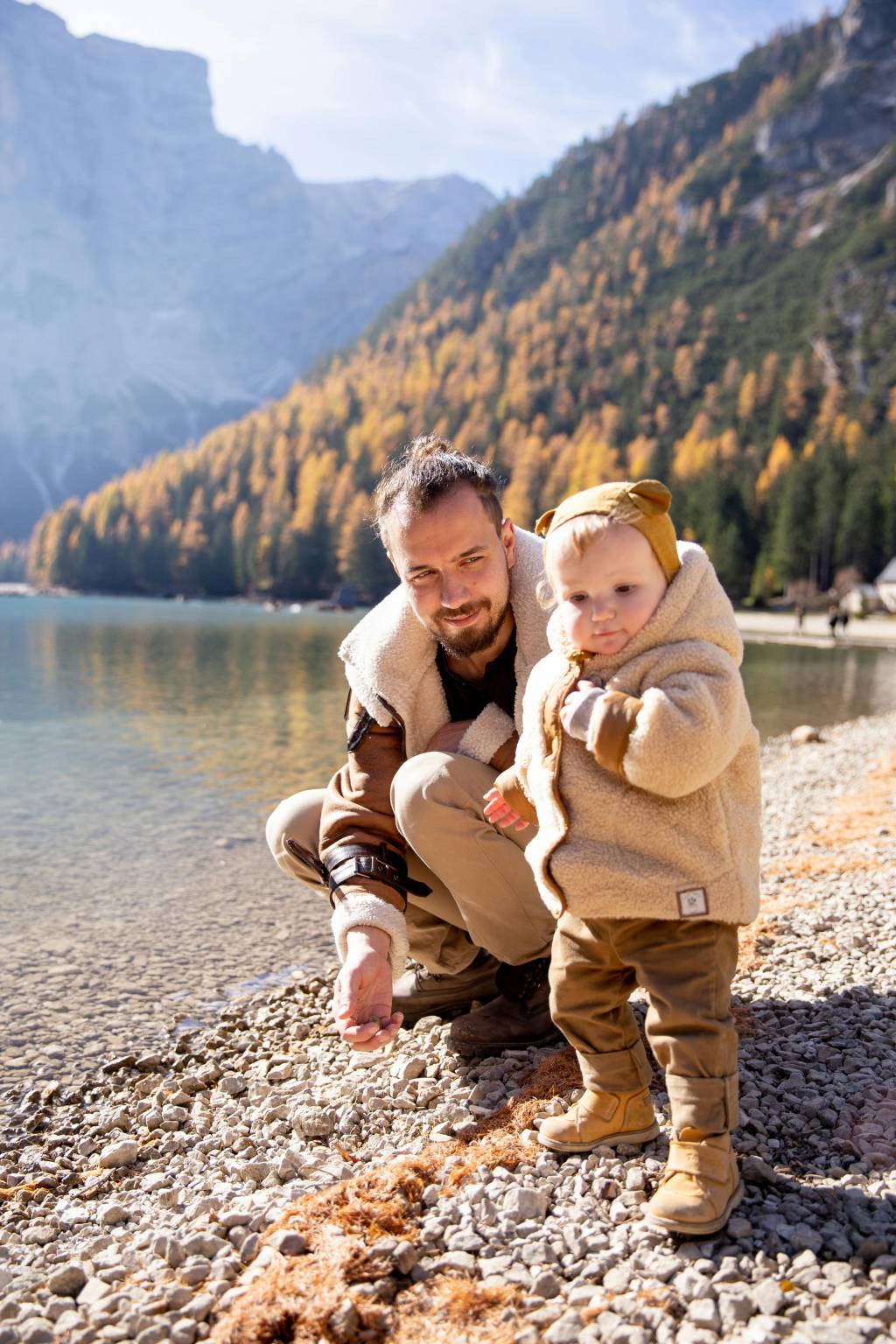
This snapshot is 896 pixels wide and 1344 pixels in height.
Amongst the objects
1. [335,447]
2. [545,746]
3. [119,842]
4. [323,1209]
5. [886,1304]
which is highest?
[335,447]

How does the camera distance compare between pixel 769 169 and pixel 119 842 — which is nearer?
pixel 119 842

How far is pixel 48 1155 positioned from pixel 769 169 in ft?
548

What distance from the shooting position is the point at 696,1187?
234 centimetres

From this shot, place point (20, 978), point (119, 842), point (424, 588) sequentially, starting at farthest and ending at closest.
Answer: point (119, 842)
point (20, 978)
point (424, 588)

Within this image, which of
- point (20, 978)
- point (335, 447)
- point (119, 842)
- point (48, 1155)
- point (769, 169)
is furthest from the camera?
point (769, 169)

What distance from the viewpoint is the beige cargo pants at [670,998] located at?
7.84ft

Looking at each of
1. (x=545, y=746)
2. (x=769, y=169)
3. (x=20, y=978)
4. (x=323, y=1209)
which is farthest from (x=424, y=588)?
(x=769, y=169)

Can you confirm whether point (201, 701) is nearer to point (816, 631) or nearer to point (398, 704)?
point (398, 704)

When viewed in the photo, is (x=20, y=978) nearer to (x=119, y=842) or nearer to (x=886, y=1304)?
(x=119, y=842)

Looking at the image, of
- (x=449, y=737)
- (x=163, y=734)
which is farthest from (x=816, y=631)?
(x=449, y=737)

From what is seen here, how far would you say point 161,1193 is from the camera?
3029 mm

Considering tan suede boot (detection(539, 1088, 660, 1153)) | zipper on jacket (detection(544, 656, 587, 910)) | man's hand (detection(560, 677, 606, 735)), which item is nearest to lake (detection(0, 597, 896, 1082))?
tan suede boot (detection(539, 1088, 660, 1153))

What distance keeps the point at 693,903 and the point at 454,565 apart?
4.86 ft

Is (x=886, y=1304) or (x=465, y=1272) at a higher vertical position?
(x=886, y=1304)
